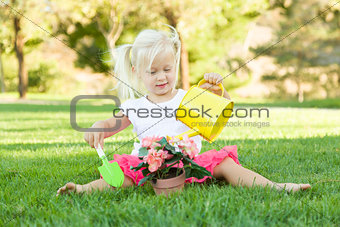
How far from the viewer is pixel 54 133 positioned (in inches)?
190

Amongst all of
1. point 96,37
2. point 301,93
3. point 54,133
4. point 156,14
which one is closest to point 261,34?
point 301,93

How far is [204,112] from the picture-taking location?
1937 mm

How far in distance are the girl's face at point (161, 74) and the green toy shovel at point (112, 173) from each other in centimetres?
55

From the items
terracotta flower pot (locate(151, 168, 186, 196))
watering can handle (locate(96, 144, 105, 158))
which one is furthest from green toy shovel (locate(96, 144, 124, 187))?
terracotta flower pot (locate(151, 168, 186, 196))

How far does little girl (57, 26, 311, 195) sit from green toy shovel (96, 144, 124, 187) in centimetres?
4

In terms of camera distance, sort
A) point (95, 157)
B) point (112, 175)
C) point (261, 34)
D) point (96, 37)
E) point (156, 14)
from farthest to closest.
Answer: point (261, 34) → point (96, 37) → point (156, 14) → point (95, 157) → point (112, 175)

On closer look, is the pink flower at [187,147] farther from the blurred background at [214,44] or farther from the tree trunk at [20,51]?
the tree trunk at [20,51]

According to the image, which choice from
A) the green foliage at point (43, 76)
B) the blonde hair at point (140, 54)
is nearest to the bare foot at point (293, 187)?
the blonde hair at point (140, 54)

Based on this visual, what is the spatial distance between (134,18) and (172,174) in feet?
49.8

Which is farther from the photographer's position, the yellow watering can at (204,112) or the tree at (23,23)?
the tree at (23,23)

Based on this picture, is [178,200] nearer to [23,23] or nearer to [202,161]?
[202,161]

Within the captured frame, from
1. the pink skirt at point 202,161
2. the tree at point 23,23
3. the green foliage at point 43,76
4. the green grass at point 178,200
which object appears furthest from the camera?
the green foliage at point 43,76

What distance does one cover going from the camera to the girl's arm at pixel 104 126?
1979 millimetres

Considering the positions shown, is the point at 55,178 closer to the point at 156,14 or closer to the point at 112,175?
the point at 112,175
